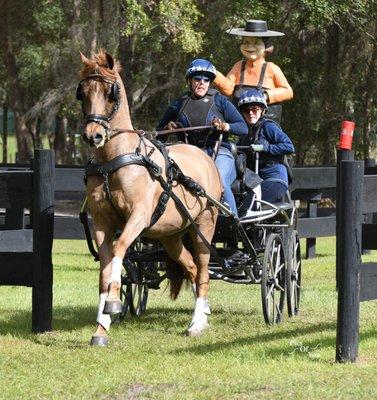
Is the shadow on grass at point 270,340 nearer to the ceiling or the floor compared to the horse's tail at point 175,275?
nearer to the floor

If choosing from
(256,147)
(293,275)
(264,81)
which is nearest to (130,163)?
(256,147)

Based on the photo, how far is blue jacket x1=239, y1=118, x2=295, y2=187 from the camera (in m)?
11.7

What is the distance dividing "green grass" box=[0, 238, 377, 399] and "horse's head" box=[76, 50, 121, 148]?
1.75 meters

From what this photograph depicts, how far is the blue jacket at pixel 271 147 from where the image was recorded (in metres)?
11.7

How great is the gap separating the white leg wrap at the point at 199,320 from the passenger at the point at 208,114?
3.15ft

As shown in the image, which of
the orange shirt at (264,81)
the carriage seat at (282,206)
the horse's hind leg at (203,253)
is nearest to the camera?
the horse's hind leg at (203,253)

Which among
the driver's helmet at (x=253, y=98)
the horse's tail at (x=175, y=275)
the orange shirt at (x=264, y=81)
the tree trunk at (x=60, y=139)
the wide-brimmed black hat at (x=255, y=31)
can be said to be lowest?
the tree trunk at (x=60, y=139)

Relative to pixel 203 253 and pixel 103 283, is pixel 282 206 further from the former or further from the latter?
pixel 103 283

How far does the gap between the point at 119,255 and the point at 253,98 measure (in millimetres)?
3058

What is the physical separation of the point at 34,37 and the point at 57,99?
36.9ft

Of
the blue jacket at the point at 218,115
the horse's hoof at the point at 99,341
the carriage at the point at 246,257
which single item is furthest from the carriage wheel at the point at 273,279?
the horse's hoof at the point at 99,341

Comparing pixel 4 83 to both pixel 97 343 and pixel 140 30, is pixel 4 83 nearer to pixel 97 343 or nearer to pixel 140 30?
pixel 140 30

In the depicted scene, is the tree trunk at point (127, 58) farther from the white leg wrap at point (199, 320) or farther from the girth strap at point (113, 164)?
the girth strap at point (113, 164)

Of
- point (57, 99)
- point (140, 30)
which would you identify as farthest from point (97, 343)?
point (57, 99)
